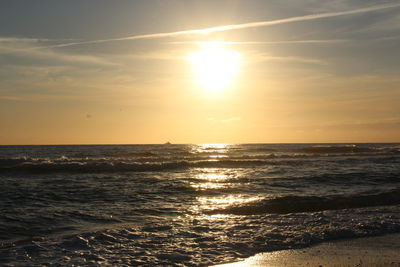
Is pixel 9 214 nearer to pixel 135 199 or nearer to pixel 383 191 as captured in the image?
pixel 135 199

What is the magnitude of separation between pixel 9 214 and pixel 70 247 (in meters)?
4.27

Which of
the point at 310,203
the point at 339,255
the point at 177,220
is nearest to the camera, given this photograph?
the point at 339,255

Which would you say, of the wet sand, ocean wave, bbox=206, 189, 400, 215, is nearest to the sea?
ocean wave, bbox=206, 189, 400, 215

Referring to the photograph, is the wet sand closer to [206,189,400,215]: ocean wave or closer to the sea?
the sea

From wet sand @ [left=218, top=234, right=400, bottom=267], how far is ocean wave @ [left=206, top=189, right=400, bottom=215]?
4.16m

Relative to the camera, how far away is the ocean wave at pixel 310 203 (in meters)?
12.6

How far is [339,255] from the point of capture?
24.7ft

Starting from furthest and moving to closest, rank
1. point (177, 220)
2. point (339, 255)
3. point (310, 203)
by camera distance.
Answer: point (310, 203) → point (177, 220) → point (339, 255)

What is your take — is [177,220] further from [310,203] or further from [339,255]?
[310,203]

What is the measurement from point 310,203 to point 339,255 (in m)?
6.43

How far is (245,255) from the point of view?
7676mm

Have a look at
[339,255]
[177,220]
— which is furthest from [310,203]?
[339,255]

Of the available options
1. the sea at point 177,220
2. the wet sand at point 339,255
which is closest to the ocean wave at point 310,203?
the sea at point 177,220

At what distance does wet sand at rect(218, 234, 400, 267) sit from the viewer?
6992 mm
